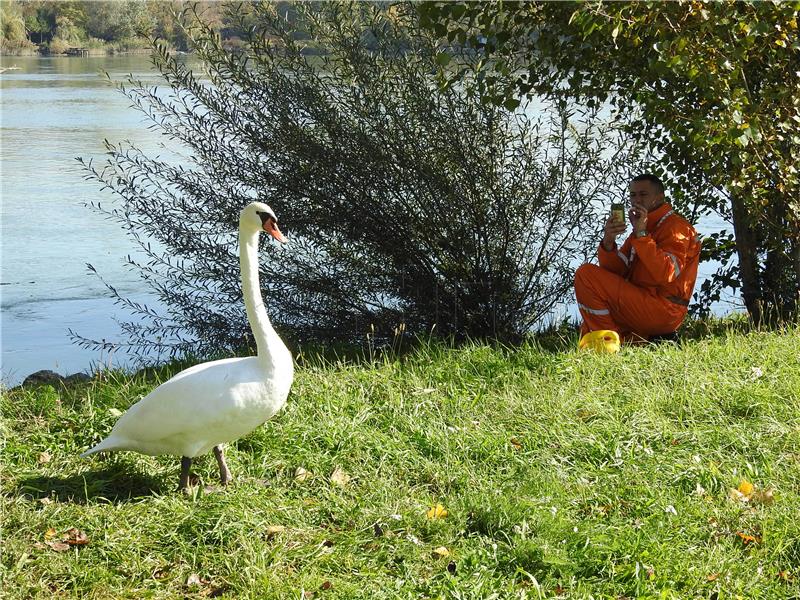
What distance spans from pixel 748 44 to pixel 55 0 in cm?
1160

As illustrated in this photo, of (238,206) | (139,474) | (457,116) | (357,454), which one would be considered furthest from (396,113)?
(139,474)

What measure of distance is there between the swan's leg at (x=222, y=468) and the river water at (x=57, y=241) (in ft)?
7.44

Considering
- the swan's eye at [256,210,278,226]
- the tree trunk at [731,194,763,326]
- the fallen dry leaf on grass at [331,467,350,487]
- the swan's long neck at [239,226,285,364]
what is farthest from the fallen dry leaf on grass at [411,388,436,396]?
the tree trunk at [731,194,763,326]

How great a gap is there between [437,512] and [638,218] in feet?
11.0

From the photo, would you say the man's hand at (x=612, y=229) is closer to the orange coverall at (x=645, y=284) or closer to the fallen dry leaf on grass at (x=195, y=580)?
the orange coverall at (x=645, y=284)

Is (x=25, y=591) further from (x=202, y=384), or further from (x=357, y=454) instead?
(x=357, y=454)

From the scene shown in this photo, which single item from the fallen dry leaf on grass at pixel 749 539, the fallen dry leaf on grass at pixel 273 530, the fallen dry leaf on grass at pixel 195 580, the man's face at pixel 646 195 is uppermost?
the man's face at pixel 646 195

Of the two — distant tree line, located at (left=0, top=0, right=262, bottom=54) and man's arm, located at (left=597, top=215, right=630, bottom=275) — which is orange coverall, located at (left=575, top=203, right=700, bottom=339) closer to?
man's arm, located at (left=597, top=215, right=630, bottom=275)

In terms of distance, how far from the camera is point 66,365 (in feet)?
29.1

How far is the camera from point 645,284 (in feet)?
22.9

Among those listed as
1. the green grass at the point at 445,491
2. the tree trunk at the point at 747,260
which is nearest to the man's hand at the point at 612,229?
the green grass at the point at 445,491

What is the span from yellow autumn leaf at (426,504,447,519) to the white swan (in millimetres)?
851

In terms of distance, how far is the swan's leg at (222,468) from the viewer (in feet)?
14.8

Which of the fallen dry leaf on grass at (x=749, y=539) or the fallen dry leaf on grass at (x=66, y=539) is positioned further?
the fallen dry leaf on grass at (x=749, y=539)
